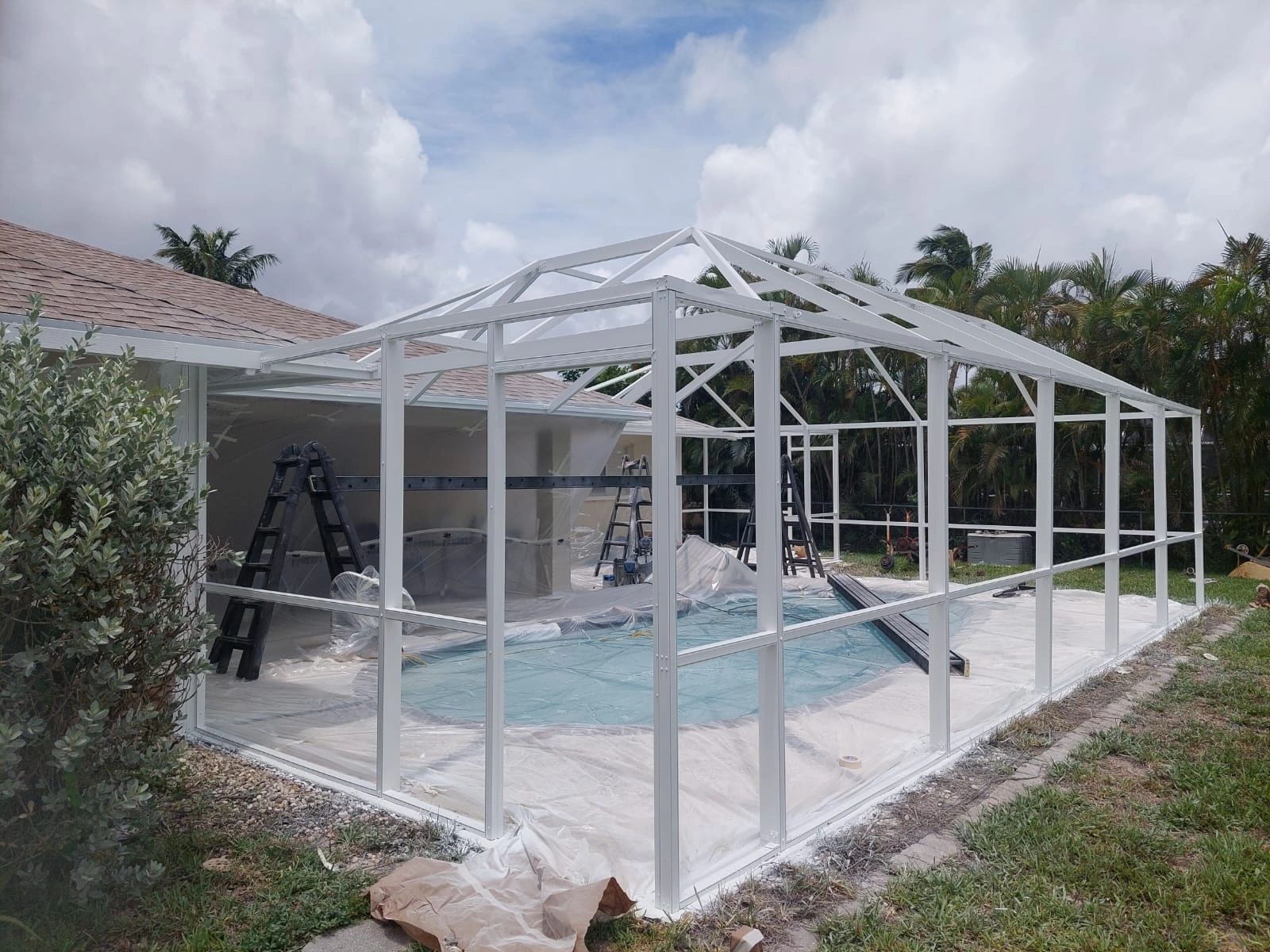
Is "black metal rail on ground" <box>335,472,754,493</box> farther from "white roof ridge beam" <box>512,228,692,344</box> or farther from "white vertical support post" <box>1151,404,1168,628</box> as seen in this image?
"white vertical support post" <box>1151,404,1168,628</box>

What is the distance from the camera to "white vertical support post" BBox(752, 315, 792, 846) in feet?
12.0

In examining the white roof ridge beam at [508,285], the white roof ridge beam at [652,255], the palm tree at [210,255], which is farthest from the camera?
the palm tree at [210,255]

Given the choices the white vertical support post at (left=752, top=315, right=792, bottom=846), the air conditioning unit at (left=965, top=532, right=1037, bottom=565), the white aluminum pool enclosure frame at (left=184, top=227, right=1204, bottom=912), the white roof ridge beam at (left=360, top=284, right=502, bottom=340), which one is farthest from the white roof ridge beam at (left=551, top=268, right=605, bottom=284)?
the air conditioning unit at (left=965, top=532, right=1037, bottom=565)

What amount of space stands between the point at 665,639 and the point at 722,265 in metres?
2.29

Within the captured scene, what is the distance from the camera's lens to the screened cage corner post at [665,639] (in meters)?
3.11

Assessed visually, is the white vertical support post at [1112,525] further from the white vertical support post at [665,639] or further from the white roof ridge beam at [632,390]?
the white vertical support post at [665,639]

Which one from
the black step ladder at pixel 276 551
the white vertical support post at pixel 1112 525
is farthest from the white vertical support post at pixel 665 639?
the white vertical support post at pixel 1112 525

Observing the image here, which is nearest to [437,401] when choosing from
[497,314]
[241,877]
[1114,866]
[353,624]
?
[353,624]

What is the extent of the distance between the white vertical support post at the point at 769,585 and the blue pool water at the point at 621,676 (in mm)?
1496

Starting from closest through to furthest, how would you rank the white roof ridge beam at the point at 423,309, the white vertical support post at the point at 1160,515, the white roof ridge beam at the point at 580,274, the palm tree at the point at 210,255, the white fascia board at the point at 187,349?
the white fascia board at the point at 187,349, the white roof ridge beam at the point at 423,309, the white roof ridge beam at the point at 580,274, the white vertical support post at the point at 1160,515, the palm tree at the point at 210,255

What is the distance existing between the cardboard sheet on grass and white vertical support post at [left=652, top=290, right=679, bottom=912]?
0.20 metres

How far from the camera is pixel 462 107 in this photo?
344 inches

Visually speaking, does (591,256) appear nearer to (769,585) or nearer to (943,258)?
(769,585)

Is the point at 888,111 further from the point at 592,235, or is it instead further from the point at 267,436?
the point at 267,436
